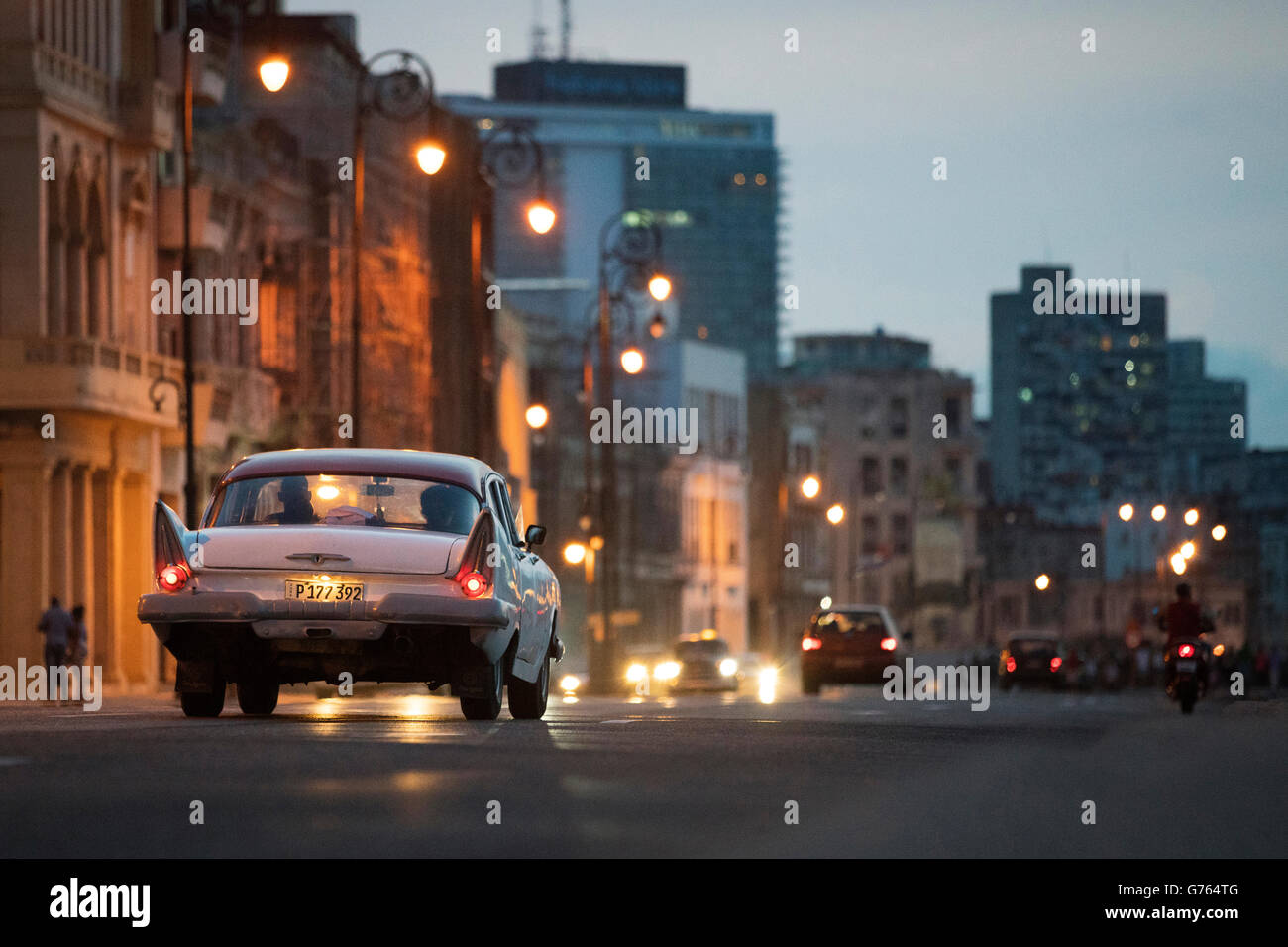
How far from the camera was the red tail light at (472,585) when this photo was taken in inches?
736

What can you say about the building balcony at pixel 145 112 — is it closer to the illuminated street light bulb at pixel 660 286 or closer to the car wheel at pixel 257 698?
the illuminated street light bulb at pixel 660 286

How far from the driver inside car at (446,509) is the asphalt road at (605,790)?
136cm

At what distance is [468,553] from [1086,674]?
96419 millimetres

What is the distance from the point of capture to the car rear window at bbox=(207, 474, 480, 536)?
19375 mm

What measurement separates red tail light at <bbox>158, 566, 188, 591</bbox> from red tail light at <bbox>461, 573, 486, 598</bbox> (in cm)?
179

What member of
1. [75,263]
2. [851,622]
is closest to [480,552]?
[851,622]

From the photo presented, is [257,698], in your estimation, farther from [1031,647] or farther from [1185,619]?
[1031,647]

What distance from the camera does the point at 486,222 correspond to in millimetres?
92688

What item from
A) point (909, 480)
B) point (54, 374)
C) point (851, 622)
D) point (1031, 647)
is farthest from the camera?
point (909, 480)

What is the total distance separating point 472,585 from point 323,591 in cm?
96

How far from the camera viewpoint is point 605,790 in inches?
524

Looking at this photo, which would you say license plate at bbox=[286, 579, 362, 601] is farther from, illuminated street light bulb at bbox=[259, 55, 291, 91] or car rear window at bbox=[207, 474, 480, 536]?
illuminated street light bulb at bbox=[259, 55, 291, 91]

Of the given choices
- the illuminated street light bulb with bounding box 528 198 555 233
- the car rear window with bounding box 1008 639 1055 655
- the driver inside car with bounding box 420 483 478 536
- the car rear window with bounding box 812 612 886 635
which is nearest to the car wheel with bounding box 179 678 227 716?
the driver inside car with bounding box 420 483 478 536
